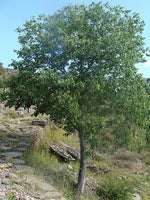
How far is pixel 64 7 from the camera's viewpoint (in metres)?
5.75

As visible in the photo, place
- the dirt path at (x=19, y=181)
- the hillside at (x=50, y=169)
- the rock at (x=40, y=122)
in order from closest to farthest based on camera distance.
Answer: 1. the dirt path at (x=19, y=181)
2. the hillside at (x=50, y=169)
3. the rock at (x=40, y=122)

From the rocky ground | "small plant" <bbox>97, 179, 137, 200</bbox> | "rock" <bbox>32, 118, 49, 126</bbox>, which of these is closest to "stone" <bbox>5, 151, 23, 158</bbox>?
the rocky ground

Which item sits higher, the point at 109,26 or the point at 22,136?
the point at 109,26

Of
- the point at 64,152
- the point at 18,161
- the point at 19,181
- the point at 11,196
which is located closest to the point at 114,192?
the point at 64,152

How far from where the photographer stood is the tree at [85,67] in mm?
4895

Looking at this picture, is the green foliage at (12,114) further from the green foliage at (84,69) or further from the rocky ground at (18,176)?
the green foliage at (84,69)

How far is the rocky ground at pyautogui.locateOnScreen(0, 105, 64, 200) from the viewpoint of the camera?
3831mm

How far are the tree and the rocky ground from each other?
4.32 ft

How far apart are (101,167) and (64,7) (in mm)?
5826

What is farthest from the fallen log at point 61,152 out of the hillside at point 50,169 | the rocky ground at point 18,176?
the rocky ground at point 18,176

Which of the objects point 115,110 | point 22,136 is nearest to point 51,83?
point 115,110

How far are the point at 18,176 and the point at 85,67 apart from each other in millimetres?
3002

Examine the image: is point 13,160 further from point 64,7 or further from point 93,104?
point 64,7

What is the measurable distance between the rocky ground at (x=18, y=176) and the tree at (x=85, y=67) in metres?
1.32
